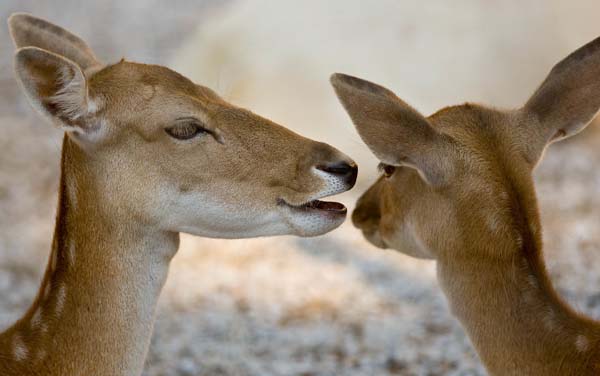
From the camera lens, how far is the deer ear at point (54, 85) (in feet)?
8.75

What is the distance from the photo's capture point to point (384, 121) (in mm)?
2725

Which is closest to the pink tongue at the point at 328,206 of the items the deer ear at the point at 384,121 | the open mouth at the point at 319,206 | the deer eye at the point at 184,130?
the open mouth at the point at 319,206

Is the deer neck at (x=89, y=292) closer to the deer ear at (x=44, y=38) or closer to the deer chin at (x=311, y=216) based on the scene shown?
the deer chin at (x=311, y=216)

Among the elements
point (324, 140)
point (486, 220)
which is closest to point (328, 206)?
point (486, 220)

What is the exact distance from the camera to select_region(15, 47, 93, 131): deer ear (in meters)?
2.67

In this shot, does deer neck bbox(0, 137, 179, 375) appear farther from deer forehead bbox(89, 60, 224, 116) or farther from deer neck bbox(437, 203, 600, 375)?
deer neck bbox(437, 203, 600, 375)

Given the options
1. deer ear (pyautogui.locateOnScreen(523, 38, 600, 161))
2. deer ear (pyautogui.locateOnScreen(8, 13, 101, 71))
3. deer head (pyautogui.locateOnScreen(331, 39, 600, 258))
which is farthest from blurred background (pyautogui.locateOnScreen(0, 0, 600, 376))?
deer ear (pyautogui.locateOnScreen(523, 38, 600, 161))

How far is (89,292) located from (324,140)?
3.90m

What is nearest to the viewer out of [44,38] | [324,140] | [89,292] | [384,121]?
[384,121]

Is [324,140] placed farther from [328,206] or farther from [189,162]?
[189,162]

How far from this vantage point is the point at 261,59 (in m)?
7.20

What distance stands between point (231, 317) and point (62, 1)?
4664 millimetres

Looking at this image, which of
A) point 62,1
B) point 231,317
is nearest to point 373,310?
point 231,317

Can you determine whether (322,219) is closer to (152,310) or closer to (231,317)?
(152,310)
